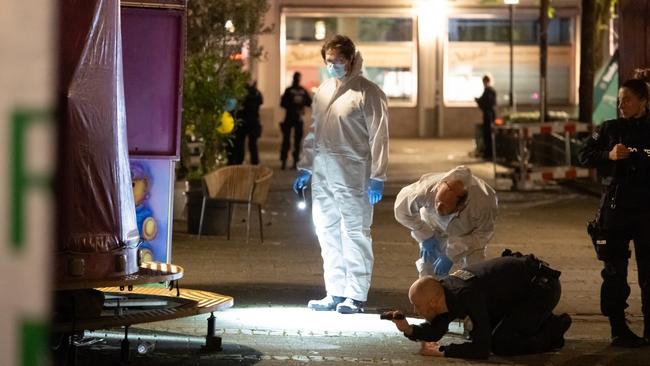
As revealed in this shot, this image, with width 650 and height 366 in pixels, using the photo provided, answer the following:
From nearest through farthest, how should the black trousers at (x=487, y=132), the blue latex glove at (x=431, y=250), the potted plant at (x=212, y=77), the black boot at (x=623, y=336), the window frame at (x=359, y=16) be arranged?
the black boot at (x=623, y=336) → the blue latex glove at (x=431, y=250) → the potted plant at (x=212, y=77) → the black trousers at (x=487, y=132) → the window frame at (x=359, y=16)

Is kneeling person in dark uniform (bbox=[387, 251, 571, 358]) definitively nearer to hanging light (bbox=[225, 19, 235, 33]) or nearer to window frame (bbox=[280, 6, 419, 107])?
hanging light (bbox=[225, 19, 235, 33])

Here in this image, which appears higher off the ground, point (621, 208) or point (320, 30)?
point (320, 30)

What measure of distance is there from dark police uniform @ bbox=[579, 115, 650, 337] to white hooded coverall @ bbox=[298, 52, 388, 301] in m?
1.71

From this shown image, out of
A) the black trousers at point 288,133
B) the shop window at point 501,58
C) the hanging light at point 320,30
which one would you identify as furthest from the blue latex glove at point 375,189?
the shop window at point 501,58

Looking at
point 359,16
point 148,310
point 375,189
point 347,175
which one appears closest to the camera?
point 148,310

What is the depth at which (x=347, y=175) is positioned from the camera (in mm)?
9391

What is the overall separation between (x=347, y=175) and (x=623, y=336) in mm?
2284

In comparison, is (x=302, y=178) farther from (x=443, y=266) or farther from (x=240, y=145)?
(x=240, y=145)

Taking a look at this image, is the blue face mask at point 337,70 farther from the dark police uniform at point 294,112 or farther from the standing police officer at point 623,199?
the dark police uniform at point 294,112

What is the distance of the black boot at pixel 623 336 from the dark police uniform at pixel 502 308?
1.47ft

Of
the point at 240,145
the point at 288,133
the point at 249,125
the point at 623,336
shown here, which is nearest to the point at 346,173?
the point at 623,336

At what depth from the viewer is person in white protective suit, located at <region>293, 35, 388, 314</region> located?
9.39 metres

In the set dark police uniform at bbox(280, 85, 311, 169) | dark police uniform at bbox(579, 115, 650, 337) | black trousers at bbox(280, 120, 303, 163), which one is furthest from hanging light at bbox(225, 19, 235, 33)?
dark police uniform at bbox(579, 115, 650, 337)

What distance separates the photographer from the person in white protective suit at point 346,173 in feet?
30.8
